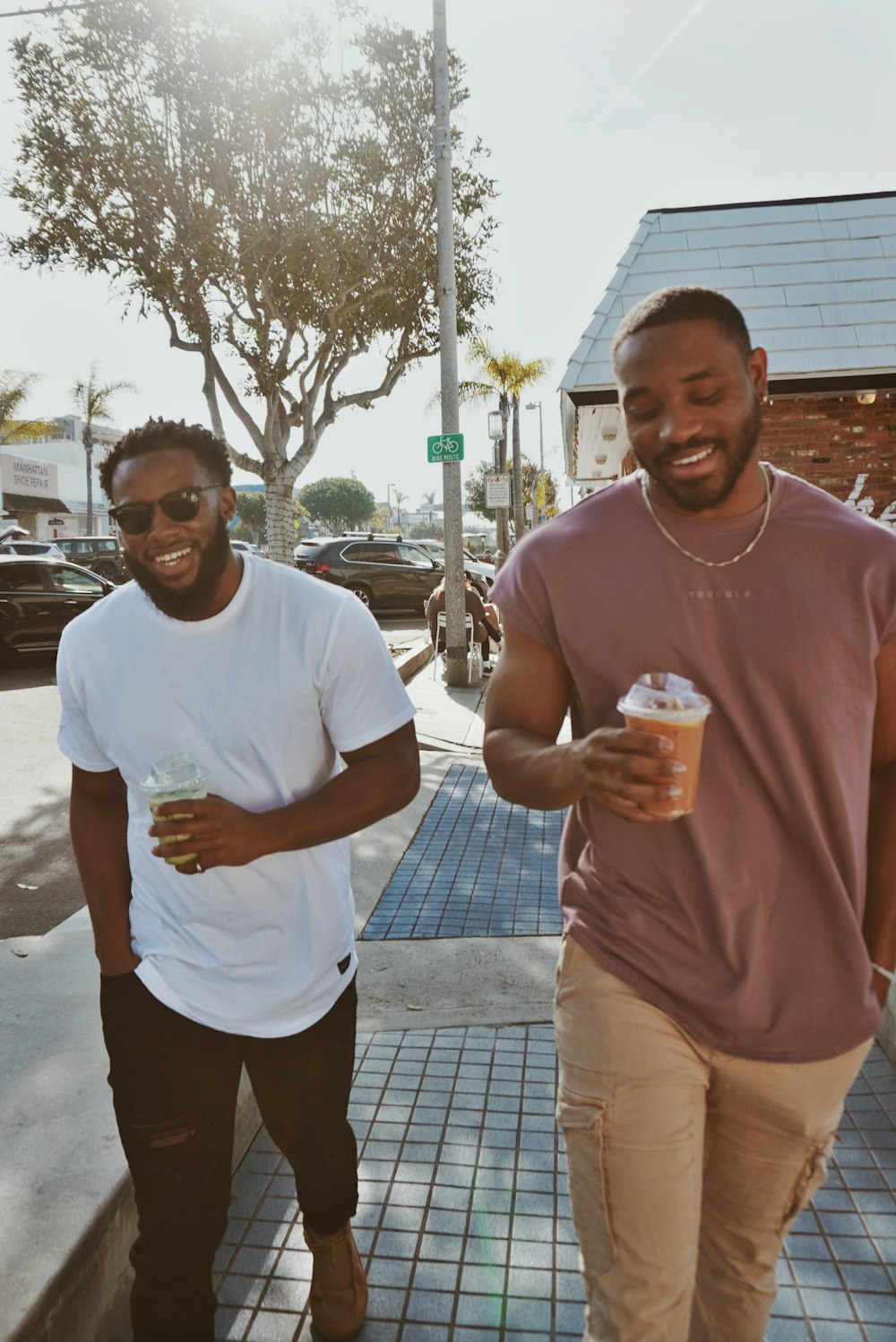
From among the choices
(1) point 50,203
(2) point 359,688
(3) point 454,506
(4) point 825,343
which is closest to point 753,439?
(2) point 359,688

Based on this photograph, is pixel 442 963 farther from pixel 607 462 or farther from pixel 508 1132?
pixel 607 462

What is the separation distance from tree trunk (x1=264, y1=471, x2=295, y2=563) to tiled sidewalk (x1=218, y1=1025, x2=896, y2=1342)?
1467 centimetres

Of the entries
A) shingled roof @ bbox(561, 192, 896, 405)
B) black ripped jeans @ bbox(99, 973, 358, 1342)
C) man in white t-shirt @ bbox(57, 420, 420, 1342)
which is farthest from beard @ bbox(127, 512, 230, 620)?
shingled roof @ bbox(561, 192, 896, 405)

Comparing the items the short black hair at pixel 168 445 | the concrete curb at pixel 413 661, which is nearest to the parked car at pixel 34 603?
the concrete curb at pixel 413 661

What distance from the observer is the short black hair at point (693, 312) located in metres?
1.70

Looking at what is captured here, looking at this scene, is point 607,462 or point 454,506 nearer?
point 454,506

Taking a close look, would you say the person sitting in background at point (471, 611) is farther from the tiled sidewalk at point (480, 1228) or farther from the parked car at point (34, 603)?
the tiled sidewalk at point (480, 1228)

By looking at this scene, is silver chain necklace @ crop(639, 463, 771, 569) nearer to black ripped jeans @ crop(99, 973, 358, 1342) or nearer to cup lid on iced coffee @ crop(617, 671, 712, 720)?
cup lid on iced coffee @ crop(617, 671, 712, 720)

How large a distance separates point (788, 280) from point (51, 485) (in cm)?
5155

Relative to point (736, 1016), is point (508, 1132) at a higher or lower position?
lower

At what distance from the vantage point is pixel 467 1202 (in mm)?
2721

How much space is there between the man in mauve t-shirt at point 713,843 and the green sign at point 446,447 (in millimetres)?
11109

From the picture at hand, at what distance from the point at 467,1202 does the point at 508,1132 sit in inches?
14.0

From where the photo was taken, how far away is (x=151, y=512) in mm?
2051
